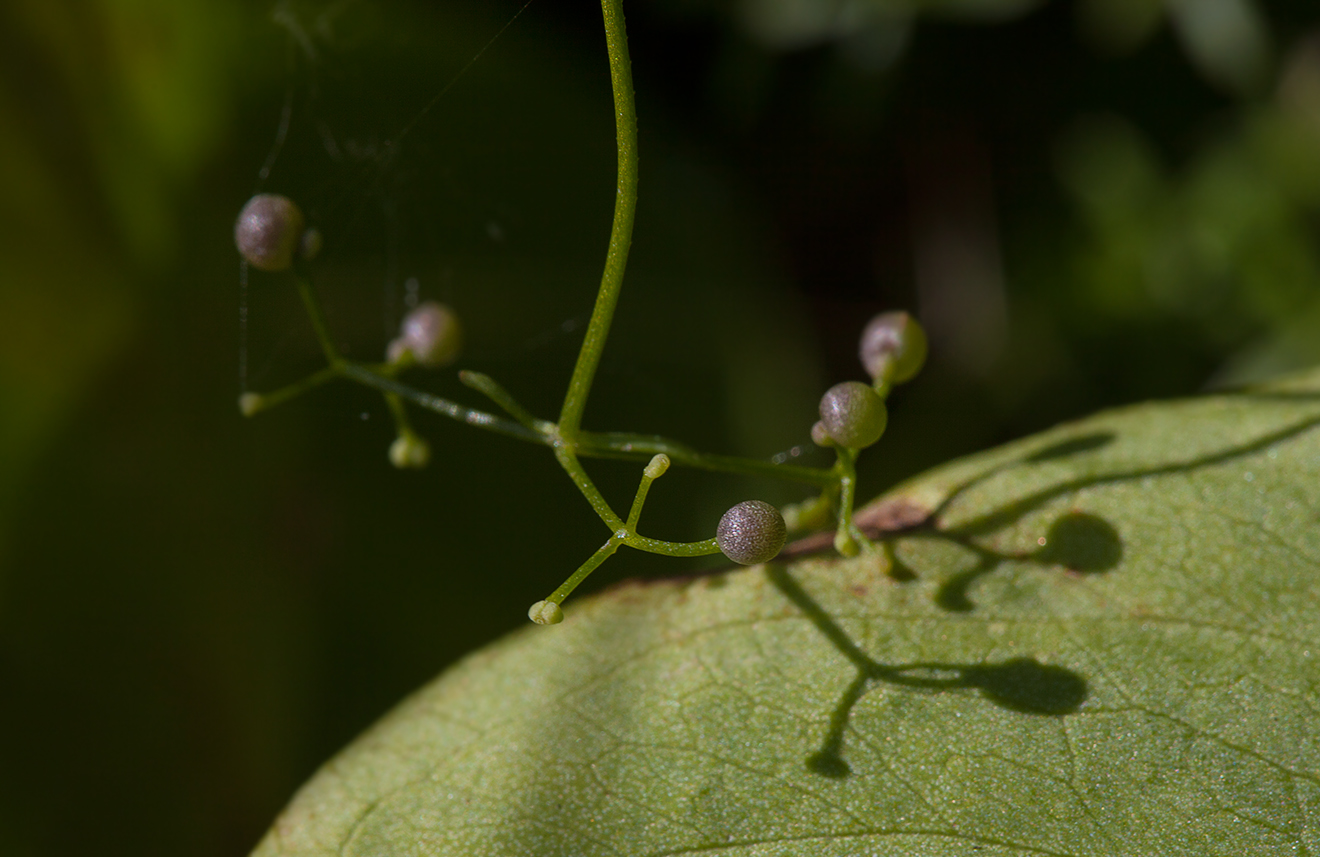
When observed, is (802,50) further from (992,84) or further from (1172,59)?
(1172,59)

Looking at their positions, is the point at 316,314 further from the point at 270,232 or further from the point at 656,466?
the point at 656,466

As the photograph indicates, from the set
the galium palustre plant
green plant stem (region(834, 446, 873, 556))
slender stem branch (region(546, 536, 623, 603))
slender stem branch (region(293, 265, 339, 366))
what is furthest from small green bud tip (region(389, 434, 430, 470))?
green plant stem (region(834, 446, 873, 556))

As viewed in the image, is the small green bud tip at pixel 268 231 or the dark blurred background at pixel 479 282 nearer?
the small green bud tip at pixel 268 231

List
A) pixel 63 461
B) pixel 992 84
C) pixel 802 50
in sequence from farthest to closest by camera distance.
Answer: pixel 992 84 → pixel 802 50 → pixel 63 461

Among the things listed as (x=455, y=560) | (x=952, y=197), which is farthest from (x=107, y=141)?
(x=952, y=197)

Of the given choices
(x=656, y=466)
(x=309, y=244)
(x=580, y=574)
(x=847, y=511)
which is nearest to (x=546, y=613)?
(x=580, y=574)

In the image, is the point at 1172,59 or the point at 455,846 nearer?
the point at 455,846

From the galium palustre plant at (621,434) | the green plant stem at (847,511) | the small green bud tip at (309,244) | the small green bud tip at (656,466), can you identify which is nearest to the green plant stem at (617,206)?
the galium palustre plant at (621,434)

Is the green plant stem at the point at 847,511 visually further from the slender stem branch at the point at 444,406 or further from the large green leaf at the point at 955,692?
the slender stem branch at the point at 444,406
